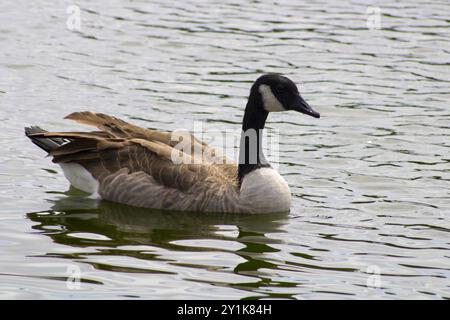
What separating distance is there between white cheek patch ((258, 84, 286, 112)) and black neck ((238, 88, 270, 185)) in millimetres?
66

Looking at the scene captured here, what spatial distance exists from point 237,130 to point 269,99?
3295 millimetres

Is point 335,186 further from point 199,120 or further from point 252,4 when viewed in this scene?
point 252,4

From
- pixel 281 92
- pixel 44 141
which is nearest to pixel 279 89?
pixel 281 92

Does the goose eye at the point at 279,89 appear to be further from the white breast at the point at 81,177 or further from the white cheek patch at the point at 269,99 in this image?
the white breast at the point at 81,177

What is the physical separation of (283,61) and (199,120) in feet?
11.8

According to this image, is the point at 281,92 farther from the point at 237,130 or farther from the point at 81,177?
the point at 237,130

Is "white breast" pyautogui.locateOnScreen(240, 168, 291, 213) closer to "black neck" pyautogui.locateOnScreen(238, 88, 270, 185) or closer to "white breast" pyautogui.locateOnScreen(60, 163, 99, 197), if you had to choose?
"black neck" pyautogui.locateOnScreen(238, 88, 270, 185)

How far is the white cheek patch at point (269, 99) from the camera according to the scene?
1280 cm

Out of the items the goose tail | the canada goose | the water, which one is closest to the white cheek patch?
the canada goose

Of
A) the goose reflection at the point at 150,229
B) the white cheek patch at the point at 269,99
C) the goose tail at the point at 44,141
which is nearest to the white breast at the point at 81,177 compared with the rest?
the goose reflection at the point at 150,229

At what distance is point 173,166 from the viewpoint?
12977 mm

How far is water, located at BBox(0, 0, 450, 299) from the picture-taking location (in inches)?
418

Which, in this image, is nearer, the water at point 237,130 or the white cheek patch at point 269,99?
the water at point 237,130

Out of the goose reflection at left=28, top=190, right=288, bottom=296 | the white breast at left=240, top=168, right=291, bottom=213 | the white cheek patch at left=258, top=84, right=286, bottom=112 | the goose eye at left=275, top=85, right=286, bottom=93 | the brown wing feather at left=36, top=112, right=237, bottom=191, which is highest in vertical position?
the goose eye at left=275, top=85, right=286, bottom=93
